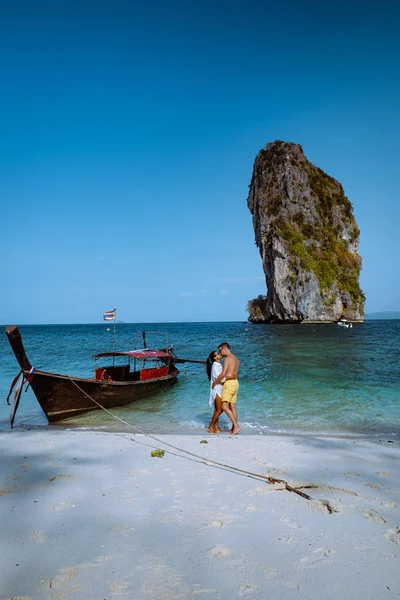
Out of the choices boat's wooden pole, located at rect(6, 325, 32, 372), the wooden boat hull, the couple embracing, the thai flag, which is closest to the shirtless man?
the couple embracing

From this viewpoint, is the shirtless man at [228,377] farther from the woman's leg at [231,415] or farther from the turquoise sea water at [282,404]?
the turquoise sea water at [282,404]

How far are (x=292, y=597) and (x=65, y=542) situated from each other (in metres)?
2.07

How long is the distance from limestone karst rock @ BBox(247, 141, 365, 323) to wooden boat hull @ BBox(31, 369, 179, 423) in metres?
68.9

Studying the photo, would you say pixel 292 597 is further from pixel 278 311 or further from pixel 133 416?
pixel 278 311

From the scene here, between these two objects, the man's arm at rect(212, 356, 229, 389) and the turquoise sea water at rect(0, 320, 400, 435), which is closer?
the man's arm at rect(212, 356, 229, 389)

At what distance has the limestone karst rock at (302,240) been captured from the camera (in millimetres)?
77938

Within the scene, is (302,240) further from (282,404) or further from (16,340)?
(16,340)

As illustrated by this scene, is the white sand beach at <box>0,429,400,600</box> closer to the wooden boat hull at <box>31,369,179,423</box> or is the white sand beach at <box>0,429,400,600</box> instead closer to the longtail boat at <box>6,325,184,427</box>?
the longtail boat at <box>6,325,184,427</box>

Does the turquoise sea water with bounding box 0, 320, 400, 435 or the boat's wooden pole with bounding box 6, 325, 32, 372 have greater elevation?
the boat's wooden pole with bounding box 6, 325, 32, 372

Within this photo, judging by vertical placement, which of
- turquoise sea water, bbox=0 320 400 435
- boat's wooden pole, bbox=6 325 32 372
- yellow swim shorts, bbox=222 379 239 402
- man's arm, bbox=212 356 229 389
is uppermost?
boat's wooden pole, bbox=6 325 32 372

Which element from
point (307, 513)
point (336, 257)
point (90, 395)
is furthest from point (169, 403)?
point (336, 257)

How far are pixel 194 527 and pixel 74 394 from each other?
26.3 feet

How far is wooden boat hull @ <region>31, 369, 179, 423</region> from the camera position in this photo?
10242mm

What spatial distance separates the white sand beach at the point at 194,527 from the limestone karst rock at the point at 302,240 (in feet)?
244
